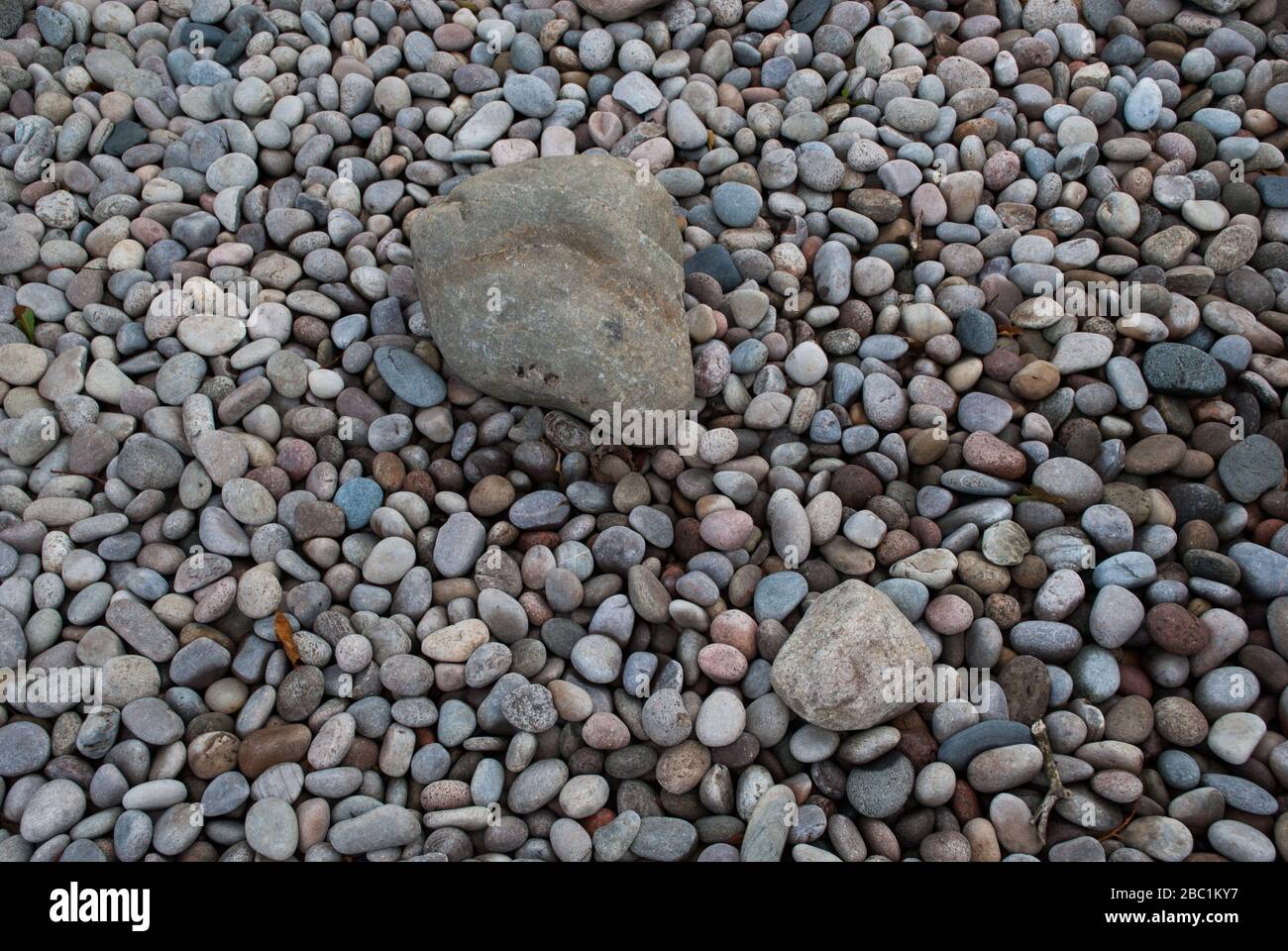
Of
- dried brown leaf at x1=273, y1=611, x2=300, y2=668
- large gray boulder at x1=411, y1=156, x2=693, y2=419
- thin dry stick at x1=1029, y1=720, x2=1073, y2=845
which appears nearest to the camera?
thin dry stick at x1=1029, y1=720, x2=1073, y2=845

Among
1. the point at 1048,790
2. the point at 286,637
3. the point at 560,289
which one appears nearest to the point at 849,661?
the point at 1048,790

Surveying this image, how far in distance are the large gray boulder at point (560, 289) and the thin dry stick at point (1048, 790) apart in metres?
1.58

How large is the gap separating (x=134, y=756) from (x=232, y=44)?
3263 mm

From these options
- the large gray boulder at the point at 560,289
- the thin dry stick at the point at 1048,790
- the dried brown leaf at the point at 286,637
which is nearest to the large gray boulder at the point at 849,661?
the thin dry stick at the point at 1048,790

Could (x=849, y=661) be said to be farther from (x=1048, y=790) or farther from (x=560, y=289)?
(x=560, y=289)

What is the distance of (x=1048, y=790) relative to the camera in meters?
2.60

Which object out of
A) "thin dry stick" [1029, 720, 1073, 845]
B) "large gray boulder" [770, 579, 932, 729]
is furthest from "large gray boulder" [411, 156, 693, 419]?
"thin dry stick" [1029, 720, 1073, 845]

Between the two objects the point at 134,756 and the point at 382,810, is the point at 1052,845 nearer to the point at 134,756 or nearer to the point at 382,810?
the point at 382,810

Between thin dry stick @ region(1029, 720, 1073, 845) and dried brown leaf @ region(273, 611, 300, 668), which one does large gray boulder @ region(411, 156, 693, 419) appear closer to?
dried brown leaf @ region(273, 611, 300, 668)

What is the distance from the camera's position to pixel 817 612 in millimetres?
2787

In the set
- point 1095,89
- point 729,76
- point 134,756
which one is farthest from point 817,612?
point 1095,89

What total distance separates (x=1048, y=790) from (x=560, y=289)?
7.11ft

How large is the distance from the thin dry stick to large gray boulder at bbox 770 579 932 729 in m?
0.39

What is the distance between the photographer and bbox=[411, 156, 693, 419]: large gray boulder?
119 inches
